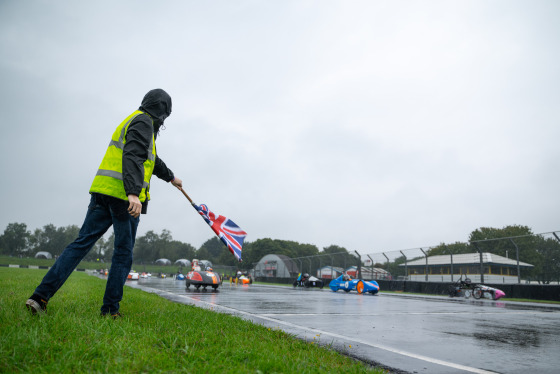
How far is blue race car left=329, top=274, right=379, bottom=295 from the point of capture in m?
17.2

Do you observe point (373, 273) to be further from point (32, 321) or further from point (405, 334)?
point (32, 321)

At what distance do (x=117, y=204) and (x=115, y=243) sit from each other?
1.14 ft

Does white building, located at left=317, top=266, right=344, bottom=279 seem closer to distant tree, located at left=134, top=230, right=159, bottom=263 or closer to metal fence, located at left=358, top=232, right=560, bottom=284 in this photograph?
metal fence, located at left=358, top=232, right=560, bottom=284

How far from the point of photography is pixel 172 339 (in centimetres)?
266

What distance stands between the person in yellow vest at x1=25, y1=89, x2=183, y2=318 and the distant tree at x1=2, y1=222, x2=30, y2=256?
5885 inches

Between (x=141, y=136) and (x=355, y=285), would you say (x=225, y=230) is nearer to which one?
(x=141, y=136)

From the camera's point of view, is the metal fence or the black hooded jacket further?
the metal fence

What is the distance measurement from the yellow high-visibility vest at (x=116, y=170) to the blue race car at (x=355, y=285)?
1505 centimetres

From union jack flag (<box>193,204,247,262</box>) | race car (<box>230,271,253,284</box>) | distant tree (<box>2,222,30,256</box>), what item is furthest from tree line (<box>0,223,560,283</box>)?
union jack flag (<box>193,204,247,262</box>)

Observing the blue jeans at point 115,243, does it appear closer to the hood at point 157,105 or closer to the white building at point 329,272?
the hood at point 157,105

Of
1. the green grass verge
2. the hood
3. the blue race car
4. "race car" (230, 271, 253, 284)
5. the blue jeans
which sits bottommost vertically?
"race car" (230, 271, 253, 284)

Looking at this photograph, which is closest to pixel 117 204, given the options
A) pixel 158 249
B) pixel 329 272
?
pixel 329 272

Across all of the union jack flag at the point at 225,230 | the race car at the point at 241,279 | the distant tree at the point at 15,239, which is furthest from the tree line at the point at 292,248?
the union jack flag at the point at 225,230

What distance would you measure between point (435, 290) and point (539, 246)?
5.62m
